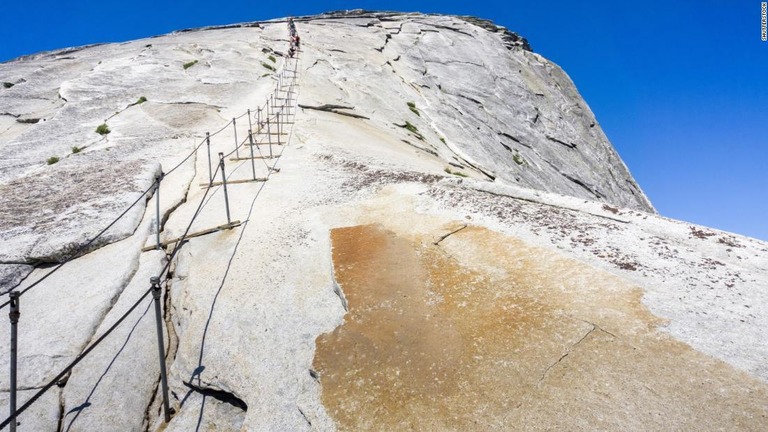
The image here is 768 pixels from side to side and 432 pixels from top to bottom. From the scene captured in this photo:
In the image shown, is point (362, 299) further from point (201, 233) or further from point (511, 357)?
point (201, 233)

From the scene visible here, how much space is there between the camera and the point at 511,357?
5.07 m

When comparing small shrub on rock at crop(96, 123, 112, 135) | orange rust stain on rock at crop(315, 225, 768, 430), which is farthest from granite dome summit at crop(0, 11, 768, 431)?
small shrub on rock at crop(96, 123, 112, 135)

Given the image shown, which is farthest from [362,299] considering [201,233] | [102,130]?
[102,130]

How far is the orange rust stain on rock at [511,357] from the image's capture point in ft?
13.9

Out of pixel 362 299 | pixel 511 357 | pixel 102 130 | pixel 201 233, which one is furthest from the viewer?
pixel 102 130

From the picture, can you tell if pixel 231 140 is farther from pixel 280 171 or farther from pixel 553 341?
pixel 553 341

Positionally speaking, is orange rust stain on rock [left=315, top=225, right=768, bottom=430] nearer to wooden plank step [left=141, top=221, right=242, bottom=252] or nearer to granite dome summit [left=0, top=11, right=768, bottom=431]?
granite dome summit [left=0, top=11, right=768, bottom=431]

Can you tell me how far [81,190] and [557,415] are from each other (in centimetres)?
1180

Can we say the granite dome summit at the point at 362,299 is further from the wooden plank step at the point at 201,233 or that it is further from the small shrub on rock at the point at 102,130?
the small shrub on rock at the point at 102,130

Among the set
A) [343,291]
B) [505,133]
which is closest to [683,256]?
[343,291]

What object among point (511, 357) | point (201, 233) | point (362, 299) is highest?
point (511, 357)

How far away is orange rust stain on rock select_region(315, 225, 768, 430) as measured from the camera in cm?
424

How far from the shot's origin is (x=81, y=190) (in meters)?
10.9

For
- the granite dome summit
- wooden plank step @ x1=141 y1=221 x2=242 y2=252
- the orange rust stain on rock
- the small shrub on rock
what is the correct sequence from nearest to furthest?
1. the orange rust stain on rock
2. the granite dome summit
3. wooden plank step @ x1=141 y1=221 x2=242 y2=252
4. the small shrub on rock
